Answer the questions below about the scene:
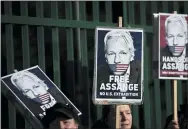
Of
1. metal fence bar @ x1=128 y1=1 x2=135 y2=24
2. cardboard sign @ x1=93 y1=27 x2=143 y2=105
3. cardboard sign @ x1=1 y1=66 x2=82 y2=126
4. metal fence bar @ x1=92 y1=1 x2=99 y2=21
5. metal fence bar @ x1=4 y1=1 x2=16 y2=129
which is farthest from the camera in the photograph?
metal fence bar @ x1=128 y1=1 x2=135 y2=24

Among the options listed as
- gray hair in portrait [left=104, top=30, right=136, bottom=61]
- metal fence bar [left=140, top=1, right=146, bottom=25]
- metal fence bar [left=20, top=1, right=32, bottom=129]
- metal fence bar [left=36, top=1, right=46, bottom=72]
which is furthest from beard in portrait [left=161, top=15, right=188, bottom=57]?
metal fence bar [left=20, top=1, right=32, bottom=129]

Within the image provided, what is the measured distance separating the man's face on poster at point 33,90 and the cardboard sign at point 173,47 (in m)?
1.20

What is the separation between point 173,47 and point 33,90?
1492mm

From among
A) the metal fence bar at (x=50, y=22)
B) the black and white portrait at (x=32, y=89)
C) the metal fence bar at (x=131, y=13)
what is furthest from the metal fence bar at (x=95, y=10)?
the black and white portrait at (x=32, y=89)

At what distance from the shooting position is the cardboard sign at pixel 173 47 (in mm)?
6250

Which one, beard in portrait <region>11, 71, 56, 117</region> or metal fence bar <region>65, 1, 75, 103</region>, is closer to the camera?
beard in portrait <region>11, 71, 56, 117</region>

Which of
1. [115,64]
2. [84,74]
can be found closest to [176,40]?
[115,64]

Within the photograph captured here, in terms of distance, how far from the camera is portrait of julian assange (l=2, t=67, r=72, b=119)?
5.86m

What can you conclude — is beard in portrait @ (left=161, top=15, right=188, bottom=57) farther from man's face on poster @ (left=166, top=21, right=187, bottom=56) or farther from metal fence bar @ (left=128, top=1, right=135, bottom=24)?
metal fence bar @ (left=128, top=1, right=135, bottom=24)

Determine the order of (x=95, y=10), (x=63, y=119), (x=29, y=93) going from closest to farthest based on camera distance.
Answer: (x=63, y=119), (x=29, y=93), (x=95, y=10)

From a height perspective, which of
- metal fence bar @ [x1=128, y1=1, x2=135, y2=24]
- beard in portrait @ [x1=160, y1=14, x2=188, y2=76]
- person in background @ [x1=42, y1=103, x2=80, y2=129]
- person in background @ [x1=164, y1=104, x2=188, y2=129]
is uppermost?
metal fence bar @ [x1=128, y1=1, x2=135, y2=24]

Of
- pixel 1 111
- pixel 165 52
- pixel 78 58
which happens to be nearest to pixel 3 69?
pixel 1 111

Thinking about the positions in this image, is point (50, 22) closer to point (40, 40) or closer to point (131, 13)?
point (40, 40)

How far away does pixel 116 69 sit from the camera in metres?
6.04
